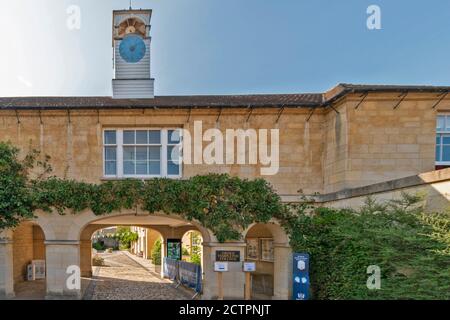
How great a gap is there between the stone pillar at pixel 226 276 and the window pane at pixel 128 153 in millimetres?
4281

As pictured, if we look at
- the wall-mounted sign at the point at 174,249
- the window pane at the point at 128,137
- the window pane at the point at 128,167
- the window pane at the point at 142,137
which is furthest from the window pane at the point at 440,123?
the wall-mounted sign at the point at 174,249

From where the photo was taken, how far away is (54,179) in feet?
29.1

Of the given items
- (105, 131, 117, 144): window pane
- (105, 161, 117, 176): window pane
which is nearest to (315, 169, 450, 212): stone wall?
(105, 161, 117, 176): window pane

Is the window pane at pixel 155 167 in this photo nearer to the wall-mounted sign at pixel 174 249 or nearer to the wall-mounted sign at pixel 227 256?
the wall-mounted sign at pixel 227 256

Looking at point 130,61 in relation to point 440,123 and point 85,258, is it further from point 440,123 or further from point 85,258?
point 440,123

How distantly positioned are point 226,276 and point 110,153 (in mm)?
6214

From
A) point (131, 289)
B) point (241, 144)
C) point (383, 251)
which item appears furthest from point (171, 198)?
point (383, 251)

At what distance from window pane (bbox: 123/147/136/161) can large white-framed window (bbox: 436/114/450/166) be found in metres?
10.8

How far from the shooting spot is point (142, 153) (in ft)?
32.6

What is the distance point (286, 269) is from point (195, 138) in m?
5.83

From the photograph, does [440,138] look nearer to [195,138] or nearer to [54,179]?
[195,138]

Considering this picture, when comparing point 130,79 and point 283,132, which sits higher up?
point 130,79
